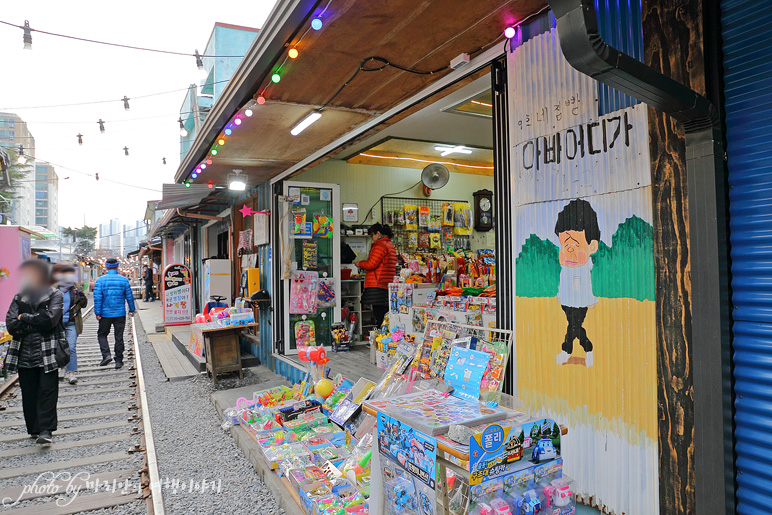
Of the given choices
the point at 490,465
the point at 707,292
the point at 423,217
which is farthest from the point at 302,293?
the point at 707,292

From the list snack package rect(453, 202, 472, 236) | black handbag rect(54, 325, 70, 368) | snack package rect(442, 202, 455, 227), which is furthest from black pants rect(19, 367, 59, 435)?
snack package rect(453, 202, 472, 236)

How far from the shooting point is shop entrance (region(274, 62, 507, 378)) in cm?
649

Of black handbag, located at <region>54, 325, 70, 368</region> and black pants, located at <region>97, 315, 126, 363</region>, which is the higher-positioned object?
black handbag, located at <region>54, 325, 70, 368</region>

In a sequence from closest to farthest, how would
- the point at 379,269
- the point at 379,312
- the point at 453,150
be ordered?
1. the point at 379,269
2. the point at 379,312
3. the point at 453,150

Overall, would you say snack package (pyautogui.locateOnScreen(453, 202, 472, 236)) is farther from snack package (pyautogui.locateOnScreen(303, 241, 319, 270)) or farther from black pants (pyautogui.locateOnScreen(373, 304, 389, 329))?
snack package (pyautogui.locateOnScreen(303, 241, 319, 270))

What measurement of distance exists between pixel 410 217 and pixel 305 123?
4382 millimetres

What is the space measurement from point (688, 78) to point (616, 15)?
631 mm

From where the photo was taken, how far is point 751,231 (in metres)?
2.02

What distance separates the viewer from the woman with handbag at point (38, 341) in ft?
14.8

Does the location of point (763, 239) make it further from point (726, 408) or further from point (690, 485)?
point (690, 485)

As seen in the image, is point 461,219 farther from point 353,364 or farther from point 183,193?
point 183,193

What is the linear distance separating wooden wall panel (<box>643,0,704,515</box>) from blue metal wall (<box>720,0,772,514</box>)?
16cm

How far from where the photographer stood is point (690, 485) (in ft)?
7.11

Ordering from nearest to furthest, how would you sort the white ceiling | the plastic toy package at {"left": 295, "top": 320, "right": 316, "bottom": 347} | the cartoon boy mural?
the cartoon boy mural
the white ceiling
the plastic toy package at {"left": 295, "top": 320, "right": 316, "bottom": 347}
